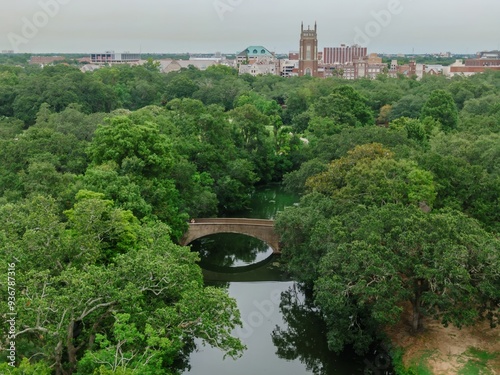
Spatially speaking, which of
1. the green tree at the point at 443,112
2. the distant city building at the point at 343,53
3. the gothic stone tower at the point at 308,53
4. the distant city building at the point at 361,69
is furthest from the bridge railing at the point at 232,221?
the distant city building at the point at 343,53

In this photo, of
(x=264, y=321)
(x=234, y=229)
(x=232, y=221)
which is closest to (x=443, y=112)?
(x=232, y=221)

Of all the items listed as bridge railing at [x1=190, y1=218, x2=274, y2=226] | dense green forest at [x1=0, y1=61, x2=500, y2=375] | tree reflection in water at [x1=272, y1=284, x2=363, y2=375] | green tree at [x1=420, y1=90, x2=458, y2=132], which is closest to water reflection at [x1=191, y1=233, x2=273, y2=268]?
A: bridge railing at [x1=190, y1=218, x2=274, y2=226]

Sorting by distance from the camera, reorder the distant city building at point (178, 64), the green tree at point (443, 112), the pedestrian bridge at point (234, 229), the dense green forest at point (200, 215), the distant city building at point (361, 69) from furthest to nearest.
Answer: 1. the distant city building at point (178, 64)
2. the distant city building at point (361, 69)
3. the green tree at point (443, 112)
4. the pedestrian bridge at point (234, 229)
5. the dense green forest at point (200, 215)

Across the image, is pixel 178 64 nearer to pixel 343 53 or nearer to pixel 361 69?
pixel 361 69

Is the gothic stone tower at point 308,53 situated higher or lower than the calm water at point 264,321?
higher

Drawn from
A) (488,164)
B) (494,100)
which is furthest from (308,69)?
(488,164)

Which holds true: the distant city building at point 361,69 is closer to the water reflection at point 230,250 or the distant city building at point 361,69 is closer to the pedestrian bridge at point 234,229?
the water reflection at point 230,250

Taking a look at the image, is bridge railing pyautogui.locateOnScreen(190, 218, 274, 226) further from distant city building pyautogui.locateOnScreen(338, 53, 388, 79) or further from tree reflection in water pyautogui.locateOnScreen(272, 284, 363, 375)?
distant city building pyautogui.locateOnScreen(338, 53, 388, 79)
